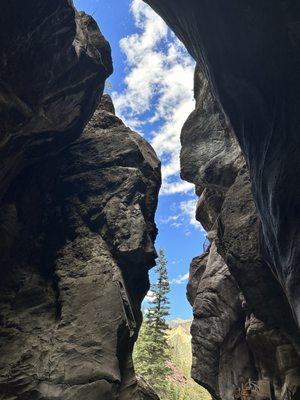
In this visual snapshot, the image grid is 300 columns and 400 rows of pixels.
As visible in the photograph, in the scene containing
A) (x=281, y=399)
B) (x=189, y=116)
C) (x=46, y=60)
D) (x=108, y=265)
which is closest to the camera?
(x=46, y=60)

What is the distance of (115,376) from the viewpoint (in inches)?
428

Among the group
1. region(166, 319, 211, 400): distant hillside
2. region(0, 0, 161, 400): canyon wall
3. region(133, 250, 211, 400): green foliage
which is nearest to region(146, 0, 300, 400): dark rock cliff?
region(0, 0, 161, 400): canyon wall

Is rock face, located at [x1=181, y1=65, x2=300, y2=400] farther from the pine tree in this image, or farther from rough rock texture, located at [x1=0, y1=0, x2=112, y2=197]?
the pine tree

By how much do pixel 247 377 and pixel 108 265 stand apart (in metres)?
→ 9.18

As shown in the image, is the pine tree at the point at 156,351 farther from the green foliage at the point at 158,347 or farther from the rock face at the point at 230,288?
the rock face at the point at 230,288

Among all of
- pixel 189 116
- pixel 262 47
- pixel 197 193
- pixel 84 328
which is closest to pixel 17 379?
pixel 84 328

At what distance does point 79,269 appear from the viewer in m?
13.2

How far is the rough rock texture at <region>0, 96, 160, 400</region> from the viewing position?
10742 millimetres

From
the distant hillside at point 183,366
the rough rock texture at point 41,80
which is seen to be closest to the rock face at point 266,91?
the rough rock texture at point 41,80

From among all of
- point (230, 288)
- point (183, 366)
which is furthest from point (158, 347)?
point (183, 366)

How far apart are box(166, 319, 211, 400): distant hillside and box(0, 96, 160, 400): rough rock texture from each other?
55862 mm

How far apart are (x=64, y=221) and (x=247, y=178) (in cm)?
792

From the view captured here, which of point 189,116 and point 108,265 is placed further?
point 189,116

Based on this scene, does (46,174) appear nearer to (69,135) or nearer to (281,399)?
(69,135)
